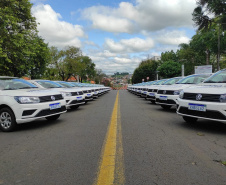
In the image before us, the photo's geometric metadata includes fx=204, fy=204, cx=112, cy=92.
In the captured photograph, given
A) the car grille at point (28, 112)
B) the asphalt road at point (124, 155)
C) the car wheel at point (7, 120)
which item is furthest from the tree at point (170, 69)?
the car wheel at point (7, 120)

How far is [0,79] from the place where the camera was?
6.54 m

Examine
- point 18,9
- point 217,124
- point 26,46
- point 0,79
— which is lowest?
point 217,124

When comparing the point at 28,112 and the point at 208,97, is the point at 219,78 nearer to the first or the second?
the point at 208,97

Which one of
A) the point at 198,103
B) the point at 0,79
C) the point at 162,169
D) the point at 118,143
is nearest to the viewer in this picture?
the point at 162,169

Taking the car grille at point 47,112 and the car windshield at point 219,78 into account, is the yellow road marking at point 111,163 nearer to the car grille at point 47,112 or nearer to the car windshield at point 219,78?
the car grille at point 47,112

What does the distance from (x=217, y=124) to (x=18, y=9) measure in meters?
19.4

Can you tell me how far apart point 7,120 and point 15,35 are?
1378 cm

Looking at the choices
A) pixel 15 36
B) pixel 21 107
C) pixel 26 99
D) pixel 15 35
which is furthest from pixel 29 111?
pixel 15 35

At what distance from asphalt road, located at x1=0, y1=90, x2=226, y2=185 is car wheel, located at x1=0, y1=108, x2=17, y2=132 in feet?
0.55

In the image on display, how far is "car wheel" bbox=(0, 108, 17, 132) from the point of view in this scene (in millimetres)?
5371

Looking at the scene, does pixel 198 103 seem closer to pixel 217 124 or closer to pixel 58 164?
pixel 217 124

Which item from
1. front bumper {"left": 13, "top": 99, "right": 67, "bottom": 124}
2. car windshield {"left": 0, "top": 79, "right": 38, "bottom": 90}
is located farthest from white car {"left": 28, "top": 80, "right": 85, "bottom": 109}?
front bumper {"left": 13, "top": 99, "right": 67, "bottom": 124}

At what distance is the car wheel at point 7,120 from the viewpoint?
5371 millimetres

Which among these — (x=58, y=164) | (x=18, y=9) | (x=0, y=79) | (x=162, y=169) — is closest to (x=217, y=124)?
(x=162, y=169)
